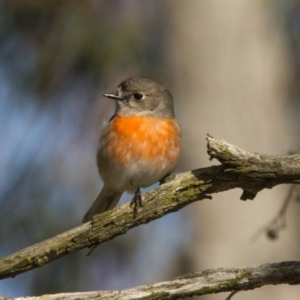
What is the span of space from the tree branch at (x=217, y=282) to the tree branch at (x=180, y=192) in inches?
18.6

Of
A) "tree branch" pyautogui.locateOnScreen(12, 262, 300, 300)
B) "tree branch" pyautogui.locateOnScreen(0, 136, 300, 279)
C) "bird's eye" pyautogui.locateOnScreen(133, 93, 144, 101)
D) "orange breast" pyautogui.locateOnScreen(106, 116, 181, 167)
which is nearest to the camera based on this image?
"tree branch" pyautogui.locateOnScreen(12, 262, 300, 300)

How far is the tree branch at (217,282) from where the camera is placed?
299 centimetres

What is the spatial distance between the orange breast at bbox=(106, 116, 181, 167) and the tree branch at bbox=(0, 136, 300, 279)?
1.41m

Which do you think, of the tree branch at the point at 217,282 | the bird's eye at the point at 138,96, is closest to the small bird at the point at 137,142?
the bird's eye at the point at 138,96

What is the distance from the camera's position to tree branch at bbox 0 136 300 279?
3.27 m

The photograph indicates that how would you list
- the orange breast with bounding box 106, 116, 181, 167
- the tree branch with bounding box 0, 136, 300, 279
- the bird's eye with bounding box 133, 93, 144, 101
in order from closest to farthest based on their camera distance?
the tree branch with bounding box 0, 136, 300, 279 < the orange breast with bounding box 106, 116, 181, 167 < the bird's eye with bounding box 133, 93, 144, 101

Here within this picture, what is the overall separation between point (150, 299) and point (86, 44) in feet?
18.3

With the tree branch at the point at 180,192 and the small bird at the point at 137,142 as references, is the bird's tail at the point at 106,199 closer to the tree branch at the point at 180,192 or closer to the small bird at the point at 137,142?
the small bird at the point at 137,142

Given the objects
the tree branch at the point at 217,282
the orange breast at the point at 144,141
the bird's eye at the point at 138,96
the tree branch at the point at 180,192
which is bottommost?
the tree branch at the point at 217,282

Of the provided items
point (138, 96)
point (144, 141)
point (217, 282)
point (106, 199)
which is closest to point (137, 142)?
point (144, 141)

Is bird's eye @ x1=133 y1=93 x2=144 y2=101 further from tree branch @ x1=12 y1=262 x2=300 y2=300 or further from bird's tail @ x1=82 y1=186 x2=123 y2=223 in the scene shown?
tree branch @ x1=12 y1=262 x2=300 y2=300

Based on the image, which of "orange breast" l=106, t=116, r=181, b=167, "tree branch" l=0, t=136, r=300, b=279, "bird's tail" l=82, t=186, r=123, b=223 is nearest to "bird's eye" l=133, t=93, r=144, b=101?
"orange breast" l=106, t=116, r=181, b=167

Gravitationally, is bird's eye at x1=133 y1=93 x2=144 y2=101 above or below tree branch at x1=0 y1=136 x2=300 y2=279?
above

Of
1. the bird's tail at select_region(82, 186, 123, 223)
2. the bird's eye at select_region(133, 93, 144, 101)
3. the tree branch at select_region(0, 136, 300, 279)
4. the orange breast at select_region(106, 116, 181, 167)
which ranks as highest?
the bird's eye at select_region(133, 93, 144, 101)
